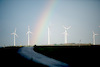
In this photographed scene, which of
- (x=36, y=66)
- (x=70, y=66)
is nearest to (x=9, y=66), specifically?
(x=36, y=66)

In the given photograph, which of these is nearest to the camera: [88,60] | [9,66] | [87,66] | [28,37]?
[9,66]

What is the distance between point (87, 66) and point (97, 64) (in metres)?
2.14

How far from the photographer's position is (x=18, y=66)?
61.4 feet

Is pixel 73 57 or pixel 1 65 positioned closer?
pixel 1 65

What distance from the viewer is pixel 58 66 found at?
18969 millimetres

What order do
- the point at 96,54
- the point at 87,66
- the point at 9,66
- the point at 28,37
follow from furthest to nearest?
the point at 28,37
the point at 96,54
the point at 87,66
the point at 9,66

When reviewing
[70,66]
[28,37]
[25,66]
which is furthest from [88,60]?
[28,37]

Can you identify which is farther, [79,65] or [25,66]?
[79,65]

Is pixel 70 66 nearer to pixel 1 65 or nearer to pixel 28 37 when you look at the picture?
pixel 1 65

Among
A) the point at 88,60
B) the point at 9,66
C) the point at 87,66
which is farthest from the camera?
the point at 88,60

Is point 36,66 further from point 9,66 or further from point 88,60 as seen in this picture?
point 88,60

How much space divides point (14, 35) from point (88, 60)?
70137 mm

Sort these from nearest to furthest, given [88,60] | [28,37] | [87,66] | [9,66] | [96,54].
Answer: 1. [9,66]
2. [87,66]
3. [88,60]
4. [96,54]
5. [28,37]

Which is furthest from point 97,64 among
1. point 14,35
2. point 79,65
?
point 14,35
